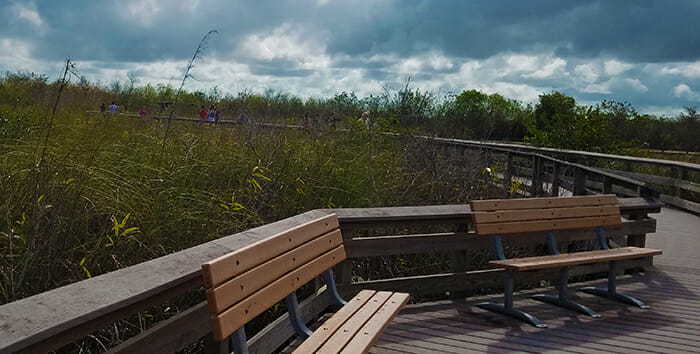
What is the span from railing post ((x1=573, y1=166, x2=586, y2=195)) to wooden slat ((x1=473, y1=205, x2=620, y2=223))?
557cm

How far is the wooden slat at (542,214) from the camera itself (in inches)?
182

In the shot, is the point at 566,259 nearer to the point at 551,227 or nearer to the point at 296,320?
the point at 551,227

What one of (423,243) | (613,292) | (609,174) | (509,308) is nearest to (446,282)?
(423,243)

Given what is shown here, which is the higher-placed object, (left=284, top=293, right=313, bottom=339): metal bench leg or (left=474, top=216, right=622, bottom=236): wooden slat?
(left=474, top=216, right=622, bottom=236): wooden slat

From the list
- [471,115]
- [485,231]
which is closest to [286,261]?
[485,231]

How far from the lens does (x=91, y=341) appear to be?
121 inches

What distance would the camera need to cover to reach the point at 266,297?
276 cm

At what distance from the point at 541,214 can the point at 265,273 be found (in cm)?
278

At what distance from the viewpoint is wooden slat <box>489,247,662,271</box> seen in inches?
171

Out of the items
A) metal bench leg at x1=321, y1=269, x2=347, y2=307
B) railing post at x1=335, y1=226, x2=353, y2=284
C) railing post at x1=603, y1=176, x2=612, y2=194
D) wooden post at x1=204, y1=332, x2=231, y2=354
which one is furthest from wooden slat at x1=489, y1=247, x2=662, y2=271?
railing post at x1=603, y1=176, x2=612, y2=194

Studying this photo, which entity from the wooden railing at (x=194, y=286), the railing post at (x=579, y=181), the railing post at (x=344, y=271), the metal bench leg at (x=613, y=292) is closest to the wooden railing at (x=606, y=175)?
the railing post at (x=579, y=181)

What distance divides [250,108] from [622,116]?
19.0 m

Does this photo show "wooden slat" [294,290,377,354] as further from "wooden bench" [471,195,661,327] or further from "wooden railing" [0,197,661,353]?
"wooden bench" [471,195,661,327]

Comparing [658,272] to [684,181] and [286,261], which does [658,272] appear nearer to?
[286,261]
